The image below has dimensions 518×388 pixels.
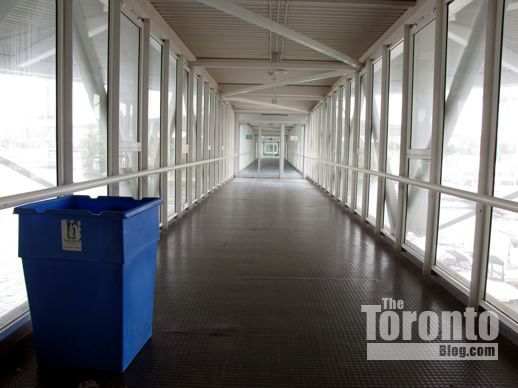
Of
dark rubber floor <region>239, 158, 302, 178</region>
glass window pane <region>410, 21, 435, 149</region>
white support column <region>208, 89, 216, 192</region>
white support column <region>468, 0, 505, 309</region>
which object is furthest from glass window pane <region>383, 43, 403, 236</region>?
dark rubber floor <region>239, 158, 302, 178</region>

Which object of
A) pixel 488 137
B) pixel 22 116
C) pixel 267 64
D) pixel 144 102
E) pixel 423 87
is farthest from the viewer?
pixel 267 64

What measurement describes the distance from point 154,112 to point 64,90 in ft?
8.65

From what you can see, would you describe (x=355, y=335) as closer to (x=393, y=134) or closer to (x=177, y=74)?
(x=393, y=134)

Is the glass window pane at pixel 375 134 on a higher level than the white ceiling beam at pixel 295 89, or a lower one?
lower

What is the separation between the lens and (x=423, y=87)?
14.6 ft

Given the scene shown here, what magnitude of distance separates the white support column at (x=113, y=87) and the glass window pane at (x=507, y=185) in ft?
9.63

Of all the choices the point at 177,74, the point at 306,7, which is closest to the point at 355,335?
the point at 306,7

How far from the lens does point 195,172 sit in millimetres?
8531

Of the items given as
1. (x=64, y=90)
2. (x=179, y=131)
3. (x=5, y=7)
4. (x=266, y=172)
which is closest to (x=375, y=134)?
(x=179, y=131)

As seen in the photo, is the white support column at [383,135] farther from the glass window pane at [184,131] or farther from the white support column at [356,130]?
the glass window pane at [184,131]

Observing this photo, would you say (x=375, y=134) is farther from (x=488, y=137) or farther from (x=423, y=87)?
(x=488, y=137)

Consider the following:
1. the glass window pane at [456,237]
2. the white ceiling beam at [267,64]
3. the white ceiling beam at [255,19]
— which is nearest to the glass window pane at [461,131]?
the glass window pane at [456,237]

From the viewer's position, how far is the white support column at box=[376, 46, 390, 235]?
5609mm

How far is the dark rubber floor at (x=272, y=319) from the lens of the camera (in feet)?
6.82
